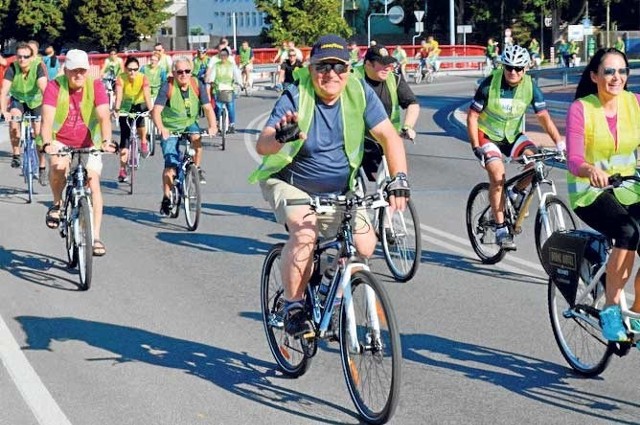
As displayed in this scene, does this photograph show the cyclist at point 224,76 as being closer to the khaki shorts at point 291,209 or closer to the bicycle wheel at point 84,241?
the bicycle wheel at point 84,241

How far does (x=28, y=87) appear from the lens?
1747 cm

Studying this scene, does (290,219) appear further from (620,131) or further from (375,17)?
(375,17)

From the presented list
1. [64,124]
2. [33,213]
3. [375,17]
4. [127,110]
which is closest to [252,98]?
[127,110]

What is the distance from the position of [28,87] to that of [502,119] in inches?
336

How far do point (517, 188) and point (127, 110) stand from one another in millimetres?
9552

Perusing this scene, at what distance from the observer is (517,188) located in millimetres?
10719

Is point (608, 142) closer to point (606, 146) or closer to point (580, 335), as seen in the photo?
point (606, 146)

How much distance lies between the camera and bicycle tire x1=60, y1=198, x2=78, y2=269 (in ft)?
35.3

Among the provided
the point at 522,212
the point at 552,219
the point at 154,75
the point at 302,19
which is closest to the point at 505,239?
the point at 522,212

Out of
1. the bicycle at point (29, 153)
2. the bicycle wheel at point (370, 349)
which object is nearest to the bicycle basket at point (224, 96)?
the bicycle at point (29, 153)

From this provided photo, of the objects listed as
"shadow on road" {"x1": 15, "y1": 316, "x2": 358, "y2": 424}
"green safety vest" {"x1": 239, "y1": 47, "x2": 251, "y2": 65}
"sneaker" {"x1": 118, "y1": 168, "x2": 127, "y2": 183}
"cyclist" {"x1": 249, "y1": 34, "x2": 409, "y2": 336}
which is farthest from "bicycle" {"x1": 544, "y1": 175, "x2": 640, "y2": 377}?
"green safety vest" {"x1": 239, "y1": 47, "x2": 251, "y2": 65}

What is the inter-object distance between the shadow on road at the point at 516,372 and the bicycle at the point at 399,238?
2.19 meters

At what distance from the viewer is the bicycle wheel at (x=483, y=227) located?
11016 mm

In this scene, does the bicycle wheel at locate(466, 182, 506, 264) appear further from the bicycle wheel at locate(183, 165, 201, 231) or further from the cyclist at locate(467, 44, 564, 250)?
the bicycle wheel at locate(183, 165, 201, 231)
